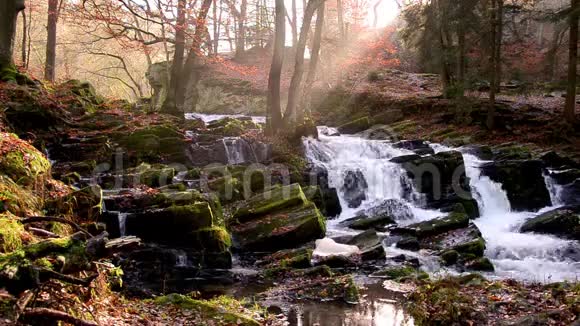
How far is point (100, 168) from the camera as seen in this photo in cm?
1285

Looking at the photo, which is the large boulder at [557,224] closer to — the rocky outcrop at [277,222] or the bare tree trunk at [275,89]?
the rocky outcrop at [277,222]

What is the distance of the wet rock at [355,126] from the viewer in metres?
22.2

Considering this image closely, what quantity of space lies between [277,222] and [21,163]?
5949mm

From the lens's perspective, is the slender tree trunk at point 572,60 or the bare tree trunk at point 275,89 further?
the slender tree trunk at point 572,60

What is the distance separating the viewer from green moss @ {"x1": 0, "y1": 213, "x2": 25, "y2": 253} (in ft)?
15.1

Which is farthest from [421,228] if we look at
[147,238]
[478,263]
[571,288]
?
[147,238]

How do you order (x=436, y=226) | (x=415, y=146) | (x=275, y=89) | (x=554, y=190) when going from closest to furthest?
(x=436, y=226) → (x=554, y=190) → (x=275, y=89) → (x=415, y=146)

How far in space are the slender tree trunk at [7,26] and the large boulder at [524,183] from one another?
15.4 m

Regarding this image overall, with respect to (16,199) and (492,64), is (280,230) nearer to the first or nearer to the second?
(16,199)

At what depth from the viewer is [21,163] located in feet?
23.0

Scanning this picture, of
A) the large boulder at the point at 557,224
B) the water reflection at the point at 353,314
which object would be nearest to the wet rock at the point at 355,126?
the large boulder at the point at 557,224

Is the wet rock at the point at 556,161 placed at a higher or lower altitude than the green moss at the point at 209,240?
higher

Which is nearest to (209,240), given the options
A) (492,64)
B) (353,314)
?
(353,314)

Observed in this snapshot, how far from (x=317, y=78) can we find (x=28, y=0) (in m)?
15.9
